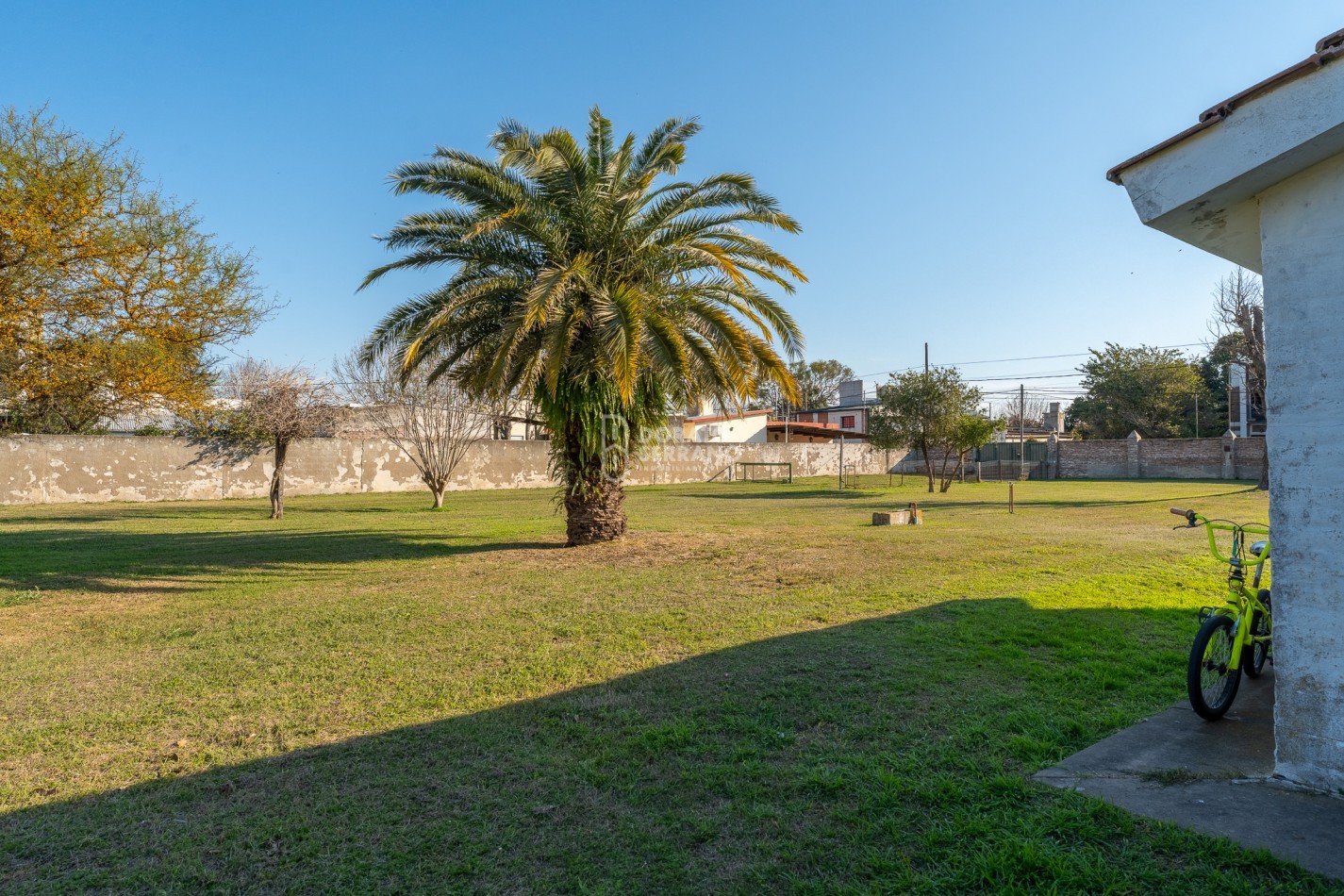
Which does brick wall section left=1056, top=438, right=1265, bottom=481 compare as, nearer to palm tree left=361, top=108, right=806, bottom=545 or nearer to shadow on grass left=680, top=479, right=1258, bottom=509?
shadow on grass left=680, top=479, right=1258, bottom=509

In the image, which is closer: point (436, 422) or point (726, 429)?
point (436, 422)

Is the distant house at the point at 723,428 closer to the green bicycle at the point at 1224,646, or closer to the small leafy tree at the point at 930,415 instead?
the small leafy tree at the point at 930,415

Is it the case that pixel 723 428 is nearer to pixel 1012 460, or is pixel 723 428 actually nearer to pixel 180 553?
pixel 1012 460

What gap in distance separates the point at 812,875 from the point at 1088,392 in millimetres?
59240

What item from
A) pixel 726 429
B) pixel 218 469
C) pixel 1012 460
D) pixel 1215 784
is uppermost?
pixel 726 429

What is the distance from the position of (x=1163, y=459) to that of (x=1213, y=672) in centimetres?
4470

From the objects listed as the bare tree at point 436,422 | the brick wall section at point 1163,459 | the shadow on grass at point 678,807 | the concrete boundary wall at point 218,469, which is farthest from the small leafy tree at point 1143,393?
the shadow on grass at point 678,807

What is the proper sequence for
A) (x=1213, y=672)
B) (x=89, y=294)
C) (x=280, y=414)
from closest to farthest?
1. (x=1213, y=672)
2. (x=89, y=294)
3. (x=280, y=414)

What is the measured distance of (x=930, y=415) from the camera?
95.6 feet

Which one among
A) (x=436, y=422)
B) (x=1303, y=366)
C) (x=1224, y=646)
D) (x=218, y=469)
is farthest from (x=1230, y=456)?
(x=218, y=469)

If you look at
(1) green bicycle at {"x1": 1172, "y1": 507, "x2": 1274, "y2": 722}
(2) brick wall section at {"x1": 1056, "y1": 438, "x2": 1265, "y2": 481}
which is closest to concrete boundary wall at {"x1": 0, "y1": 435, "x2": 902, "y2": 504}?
(1) green bicycle at {"x1": 1172, "y1": 507, "x2": 1274, "y2": 722}

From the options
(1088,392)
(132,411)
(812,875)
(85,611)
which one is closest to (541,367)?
(132,411)

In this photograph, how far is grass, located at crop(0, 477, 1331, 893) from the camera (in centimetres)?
307

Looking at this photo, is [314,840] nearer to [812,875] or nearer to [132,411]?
[812,875]
